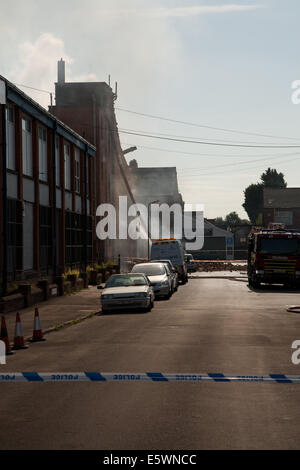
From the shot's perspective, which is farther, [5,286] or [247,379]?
[5,286]

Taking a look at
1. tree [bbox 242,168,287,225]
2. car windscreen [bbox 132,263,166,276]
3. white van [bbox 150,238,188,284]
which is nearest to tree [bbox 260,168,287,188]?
tree [bbox 242,168,287,225]

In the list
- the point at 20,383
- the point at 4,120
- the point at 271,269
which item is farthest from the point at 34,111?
the point at 20,383

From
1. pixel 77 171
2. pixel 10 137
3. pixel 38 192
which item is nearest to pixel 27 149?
pixel 38 192

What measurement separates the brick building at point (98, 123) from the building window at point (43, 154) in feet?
52.6

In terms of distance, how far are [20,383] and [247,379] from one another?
3.34 meters

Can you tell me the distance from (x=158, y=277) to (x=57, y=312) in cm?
751

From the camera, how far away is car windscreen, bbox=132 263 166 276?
101 ft

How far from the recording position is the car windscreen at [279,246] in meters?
35.7

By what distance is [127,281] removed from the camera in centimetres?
2488

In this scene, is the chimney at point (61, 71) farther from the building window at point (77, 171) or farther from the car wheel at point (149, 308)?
the car wheel at point (149, 308)

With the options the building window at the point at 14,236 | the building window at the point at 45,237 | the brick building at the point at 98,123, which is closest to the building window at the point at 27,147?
the building window at the point at 14,236

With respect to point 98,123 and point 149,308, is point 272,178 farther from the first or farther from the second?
point 149,308
